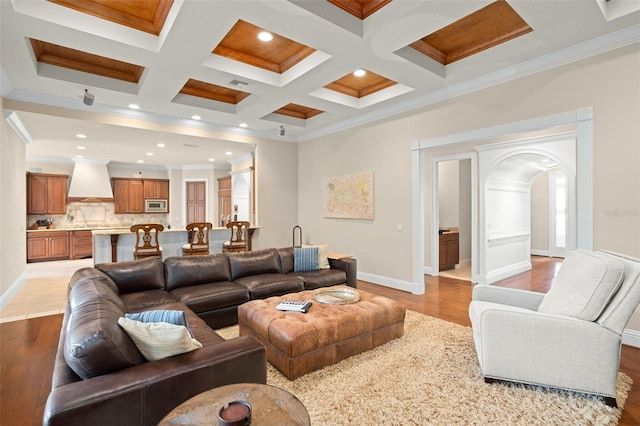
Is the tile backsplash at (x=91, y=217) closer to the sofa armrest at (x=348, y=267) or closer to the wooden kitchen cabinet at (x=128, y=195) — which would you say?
the wooden kitchen cabinet at (x=128, y=195)

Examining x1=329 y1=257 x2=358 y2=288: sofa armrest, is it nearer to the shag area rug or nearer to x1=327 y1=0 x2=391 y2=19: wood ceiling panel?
the shag area rug

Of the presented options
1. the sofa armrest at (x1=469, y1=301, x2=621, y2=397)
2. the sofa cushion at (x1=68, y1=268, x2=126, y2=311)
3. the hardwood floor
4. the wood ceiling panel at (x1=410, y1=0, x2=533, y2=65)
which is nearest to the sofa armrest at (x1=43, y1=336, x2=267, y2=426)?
the sofa cushion at (x1=68, y1=268, x2=126, y2=311)

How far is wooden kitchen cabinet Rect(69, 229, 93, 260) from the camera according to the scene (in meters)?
8.55

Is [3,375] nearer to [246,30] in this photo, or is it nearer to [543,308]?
[246,30]

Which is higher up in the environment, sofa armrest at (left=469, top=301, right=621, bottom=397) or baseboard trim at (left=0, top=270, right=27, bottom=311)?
sofa armrest at (left=469, top=301, right=621, bottom=397)

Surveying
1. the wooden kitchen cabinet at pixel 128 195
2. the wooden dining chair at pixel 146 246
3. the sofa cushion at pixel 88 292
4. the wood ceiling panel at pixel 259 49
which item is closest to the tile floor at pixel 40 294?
the wooden dining chair at pixel 146 246

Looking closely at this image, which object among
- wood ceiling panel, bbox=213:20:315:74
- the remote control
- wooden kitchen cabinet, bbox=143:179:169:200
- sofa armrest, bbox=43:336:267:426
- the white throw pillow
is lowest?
the remote control

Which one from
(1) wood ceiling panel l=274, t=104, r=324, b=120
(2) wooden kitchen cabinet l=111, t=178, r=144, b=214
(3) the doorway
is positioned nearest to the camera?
(1) wood ceiling panel l=274, t=104, r=324, b=120

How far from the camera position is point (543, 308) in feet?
8.32

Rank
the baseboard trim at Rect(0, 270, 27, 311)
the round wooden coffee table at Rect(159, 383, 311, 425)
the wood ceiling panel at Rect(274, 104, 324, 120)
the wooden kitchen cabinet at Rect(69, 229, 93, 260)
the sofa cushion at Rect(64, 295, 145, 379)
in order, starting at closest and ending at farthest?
1. the round wooden coffee table at Rect(159, 383, 311, 425)
2. the sofa cushion at Rect(64, 295, 145, 379)
3. the baseboard trim at Rect(0, 270, 27, 311)
4. the wood ceiling panel at Rect(274, 104, 324, 120)
5. the wooden kitchen cabinet at Rect(69, 229, 93, 260)

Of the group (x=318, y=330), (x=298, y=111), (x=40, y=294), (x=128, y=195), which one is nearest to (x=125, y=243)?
(x=40, y=294)

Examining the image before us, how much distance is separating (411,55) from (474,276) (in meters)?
4.22

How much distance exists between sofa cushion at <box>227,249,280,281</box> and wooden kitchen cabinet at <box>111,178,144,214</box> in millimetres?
7367

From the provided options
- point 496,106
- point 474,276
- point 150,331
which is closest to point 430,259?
point 474,276
